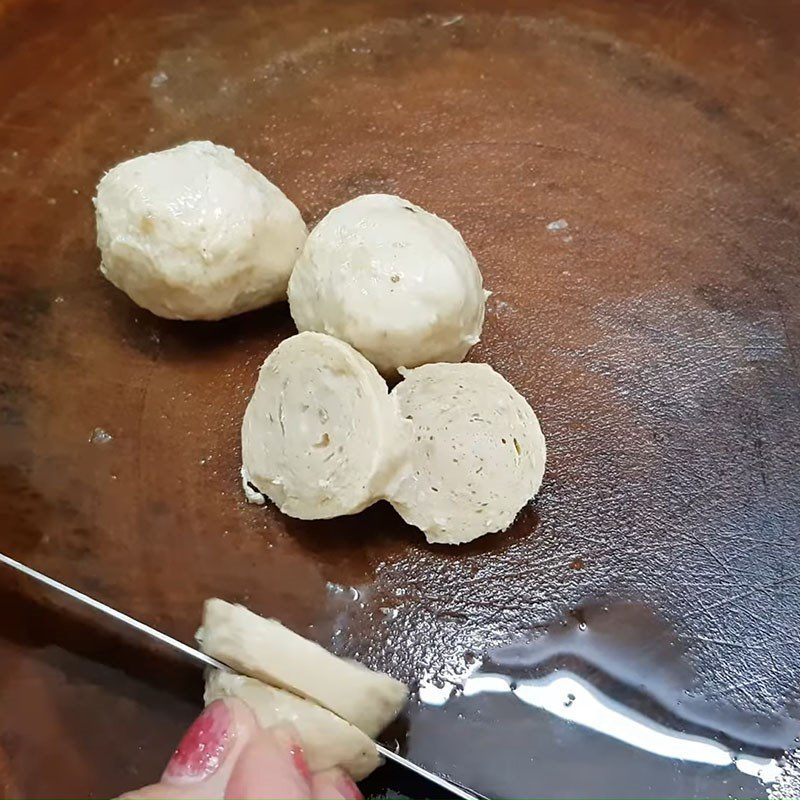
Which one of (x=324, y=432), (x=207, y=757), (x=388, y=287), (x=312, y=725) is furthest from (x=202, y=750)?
(x=388, y=287)

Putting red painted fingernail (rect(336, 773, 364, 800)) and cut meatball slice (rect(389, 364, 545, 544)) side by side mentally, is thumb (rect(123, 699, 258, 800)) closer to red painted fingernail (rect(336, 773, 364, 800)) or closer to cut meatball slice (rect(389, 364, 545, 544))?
red painted fingernail (rect(336, 773, 364, 800))

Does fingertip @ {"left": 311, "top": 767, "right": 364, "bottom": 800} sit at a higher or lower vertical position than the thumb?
lower

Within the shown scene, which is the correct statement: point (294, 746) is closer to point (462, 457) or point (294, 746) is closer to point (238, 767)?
point (238, 767)

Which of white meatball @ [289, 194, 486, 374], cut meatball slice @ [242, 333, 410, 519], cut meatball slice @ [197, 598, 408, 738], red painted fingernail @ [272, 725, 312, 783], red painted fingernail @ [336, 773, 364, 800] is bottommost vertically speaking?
red painted fingernail @ [336, 773, 364, 800]

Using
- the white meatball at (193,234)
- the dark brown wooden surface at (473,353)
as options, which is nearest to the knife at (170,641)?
the dark brown wooden surface at (473,353)

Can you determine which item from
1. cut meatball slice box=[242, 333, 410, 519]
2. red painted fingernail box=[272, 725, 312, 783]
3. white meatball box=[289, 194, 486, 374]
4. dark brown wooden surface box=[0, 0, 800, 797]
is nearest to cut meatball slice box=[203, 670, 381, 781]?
red painted fingernail box=[272, 725, 312, 783]

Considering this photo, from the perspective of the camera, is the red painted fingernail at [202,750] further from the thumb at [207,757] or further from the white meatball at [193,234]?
the white meatball at [193,234]

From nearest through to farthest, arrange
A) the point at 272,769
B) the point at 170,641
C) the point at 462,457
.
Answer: the point at 272,769, the point at 170,641, the point at 462,457
